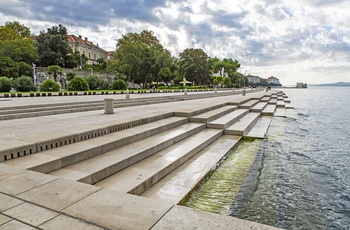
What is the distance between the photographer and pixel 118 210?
7.16ft

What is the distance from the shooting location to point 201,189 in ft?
13.8

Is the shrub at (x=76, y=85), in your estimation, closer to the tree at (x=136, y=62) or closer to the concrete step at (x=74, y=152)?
the tree at (x=136, y=62)

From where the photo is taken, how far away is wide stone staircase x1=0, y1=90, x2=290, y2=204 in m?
3.66

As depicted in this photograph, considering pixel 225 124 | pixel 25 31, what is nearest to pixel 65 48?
pixel 25 31

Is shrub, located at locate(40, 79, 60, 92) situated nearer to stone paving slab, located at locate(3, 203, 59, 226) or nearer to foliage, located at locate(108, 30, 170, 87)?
foliage, located at locate(108, 30, 170, 87)

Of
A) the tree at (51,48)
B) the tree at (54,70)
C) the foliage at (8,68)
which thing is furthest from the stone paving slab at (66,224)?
the tree at (51,48)

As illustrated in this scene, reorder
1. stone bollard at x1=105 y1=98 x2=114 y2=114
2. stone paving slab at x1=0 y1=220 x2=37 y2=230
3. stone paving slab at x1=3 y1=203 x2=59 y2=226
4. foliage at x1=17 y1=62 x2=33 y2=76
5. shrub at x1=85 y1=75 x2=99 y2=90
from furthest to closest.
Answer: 1. foliage at x1=17 y1=62 x2=33 y2=76
2. shrub at x1=85 y1=75 x2=99 y2=90
3. stone bollard at x1=105 y1=98 x2=114 y2=114
4. stone paving slab at x1=3 y1=203 x2=59 y2=226
5. stone paving slab at x1=0 y1=220 x2=37 y2=230

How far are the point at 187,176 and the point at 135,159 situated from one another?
106 centimetres

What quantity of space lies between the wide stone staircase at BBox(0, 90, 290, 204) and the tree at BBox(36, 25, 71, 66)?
4502 centimetres

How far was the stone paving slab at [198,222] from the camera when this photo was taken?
1926 mm

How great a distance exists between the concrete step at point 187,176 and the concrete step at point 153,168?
0.34 feet

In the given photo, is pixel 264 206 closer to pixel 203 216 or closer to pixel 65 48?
pixel 203 216

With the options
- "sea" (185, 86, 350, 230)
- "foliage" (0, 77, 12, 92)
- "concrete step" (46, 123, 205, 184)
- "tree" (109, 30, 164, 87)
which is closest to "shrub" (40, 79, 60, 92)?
"foliage" (0, 77, 12, 92)

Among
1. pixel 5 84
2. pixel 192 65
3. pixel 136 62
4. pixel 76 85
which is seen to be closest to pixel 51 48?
pixel 136 62
